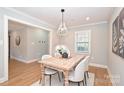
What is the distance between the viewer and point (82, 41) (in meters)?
4.49

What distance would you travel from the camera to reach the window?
4.28 metres

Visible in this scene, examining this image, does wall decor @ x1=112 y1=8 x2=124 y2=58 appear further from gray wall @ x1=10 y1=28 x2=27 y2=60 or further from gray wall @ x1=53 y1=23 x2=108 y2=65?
gray wall @ x1=10 y1=28 x2=27 y2=60

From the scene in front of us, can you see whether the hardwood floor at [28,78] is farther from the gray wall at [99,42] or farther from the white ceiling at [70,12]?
the white ceiling at [70,12]

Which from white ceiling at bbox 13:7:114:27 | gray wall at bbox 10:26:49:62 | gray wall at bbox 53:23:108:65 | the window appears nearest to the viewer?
white ceiling at bbox 13:7:114:27

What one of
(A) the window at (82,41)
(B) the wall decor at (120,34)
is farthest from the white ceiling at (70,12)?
(A) the window at (82,41)

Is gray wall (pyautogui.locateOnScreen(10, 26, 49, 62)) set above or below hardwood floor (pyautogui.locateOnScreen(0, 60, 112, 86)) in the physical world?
above

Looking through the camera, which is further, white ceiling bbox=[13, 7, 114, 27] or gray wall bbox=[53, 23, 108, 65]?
gray wall bbox=[53, 23, 108, 65]

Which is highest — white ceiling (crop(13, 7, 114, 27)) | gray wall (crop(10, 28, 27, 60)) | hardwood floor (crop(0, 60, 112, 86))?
white ceiling (crop(13, 7, 114, 27))

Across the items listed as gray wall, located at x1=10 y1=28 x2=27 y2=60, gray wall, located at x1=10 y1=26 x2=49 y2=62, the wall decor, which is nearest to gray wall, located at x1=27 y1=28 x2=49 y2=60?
gray wall, located at x1=10 y1=26 x2=49 y2=62

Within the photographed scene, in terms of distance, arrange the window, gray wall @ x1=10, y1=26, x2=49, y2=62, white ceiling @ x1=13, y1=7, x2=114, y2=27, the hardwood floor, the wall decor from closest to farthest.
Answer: the wall decor
the hardwood floor
white ceiling @ x1=13, y1=7, x2=114, y2=27
the window
gray wall @ x1=10, y1=26, x2=49, y2=62

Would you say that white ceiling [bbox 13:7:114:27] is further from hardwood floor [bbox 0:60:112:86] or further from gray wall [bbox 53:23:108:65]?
hardwood floor [bbox 0:60:112:86]
